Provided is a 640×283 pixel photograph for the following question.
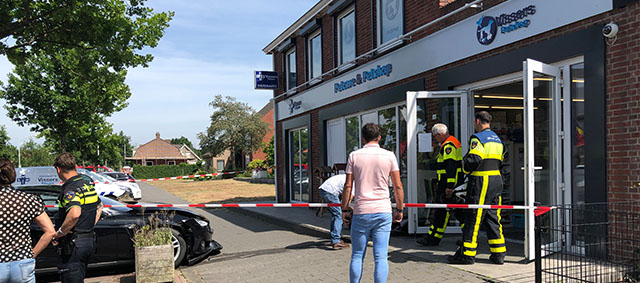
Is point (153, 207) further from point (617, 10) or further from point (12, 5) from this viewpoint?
point (617, 10)

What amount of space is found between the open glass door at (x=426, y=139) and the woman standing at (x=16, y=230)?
579 cm

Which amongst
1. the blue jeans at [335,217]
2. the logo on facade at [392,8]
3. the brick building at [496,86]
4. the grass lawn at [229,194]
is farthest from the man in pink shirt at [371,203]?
the grass lawn at [229,194]

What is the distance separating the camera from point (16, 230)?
348 centimetres

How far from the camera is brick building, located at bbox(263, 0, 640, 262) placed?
5.55m

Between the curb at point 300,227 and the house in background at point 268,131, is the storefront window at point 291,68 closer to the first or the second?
the curb at point 300,227

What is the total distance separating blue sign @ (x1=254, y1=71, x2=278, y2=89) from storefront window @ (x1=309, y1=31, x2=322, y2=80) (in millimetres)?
2638

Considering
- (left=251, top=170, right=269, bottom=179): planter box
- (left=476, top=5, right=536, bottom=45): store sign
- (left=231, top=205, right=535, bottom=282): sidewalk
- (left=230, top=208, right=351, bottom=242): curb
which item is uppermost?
(left=476, top=5, right=536, bottom=45): store sign

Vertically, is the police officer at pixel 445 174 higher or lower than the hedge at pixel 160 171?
higher

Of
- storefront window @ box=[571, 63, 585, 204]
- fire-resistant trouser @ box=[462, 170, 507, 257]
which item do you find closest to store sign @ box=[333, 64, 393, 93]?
storefront window @ box=[571, 63, 585, 204]

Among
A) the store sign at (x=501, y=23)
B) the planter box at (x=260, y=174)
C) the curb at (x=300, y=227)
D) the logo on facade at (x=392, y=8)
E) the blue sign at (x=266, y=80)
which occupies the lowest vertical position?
the planter box at (x=260, y=174)

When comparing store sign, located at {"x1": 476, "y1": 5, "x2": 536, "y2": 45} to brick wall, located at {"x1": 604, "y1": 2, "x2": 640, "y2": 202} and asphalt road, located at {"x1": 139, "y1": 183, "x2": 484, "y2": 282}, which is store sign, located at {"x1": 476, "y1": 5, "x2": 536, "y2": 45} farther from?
asphalt road, located at {"x1": 139, "y1": 183, "x2": 484, "y2": 282}

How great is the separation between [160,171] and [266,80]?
2058 inches

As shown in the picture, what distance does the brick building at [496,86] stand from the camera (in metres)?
5.55

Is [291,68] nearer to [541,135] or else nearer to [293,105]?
[293,105]
